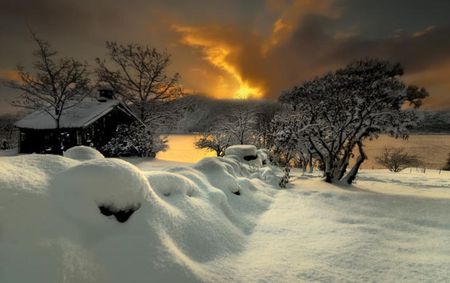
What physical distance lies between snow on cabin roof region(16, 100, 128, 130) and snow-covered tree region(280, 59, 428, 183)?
20.4 metres

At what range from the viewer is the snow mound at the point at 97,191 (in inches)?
129

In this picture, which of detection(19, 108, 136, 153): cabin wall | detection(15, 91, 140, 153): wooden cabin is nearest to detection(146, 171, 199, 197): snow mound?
detection(15, 91, 140, 153): wooden cabin

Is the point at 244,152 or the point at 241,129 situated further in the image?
the point at 241,129

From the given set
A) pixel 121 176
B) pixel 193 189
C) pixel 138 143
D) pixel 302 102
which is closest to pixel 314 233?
pixel 193 189

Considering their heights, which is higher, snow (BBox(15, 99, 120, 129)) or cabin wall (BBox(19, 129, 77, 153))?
snow (BBox(15, 99, 120, 129))

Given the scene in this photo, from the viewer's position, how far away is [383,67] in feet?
45.0

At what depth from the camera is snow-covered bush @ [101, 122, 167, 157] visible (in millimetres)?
27000

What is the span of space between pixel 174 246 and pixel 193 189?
87.7 inches

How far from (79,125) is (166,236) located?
25853 mm

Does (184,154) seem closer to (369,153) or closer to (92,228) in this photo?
(92,228)

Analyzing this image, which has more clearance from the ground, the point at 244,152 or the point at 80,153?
the point at 80,153

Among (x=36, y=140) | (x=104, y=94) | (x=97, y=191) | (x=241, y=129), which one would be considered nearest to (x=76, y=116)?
(x=104, y=94)

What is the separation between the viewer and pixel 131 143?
26.9 m

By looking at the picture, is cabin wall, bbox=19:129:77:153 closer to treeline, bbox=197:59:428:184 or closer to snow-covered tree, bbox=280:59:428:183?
treeline, bbox=197:59:428:184
